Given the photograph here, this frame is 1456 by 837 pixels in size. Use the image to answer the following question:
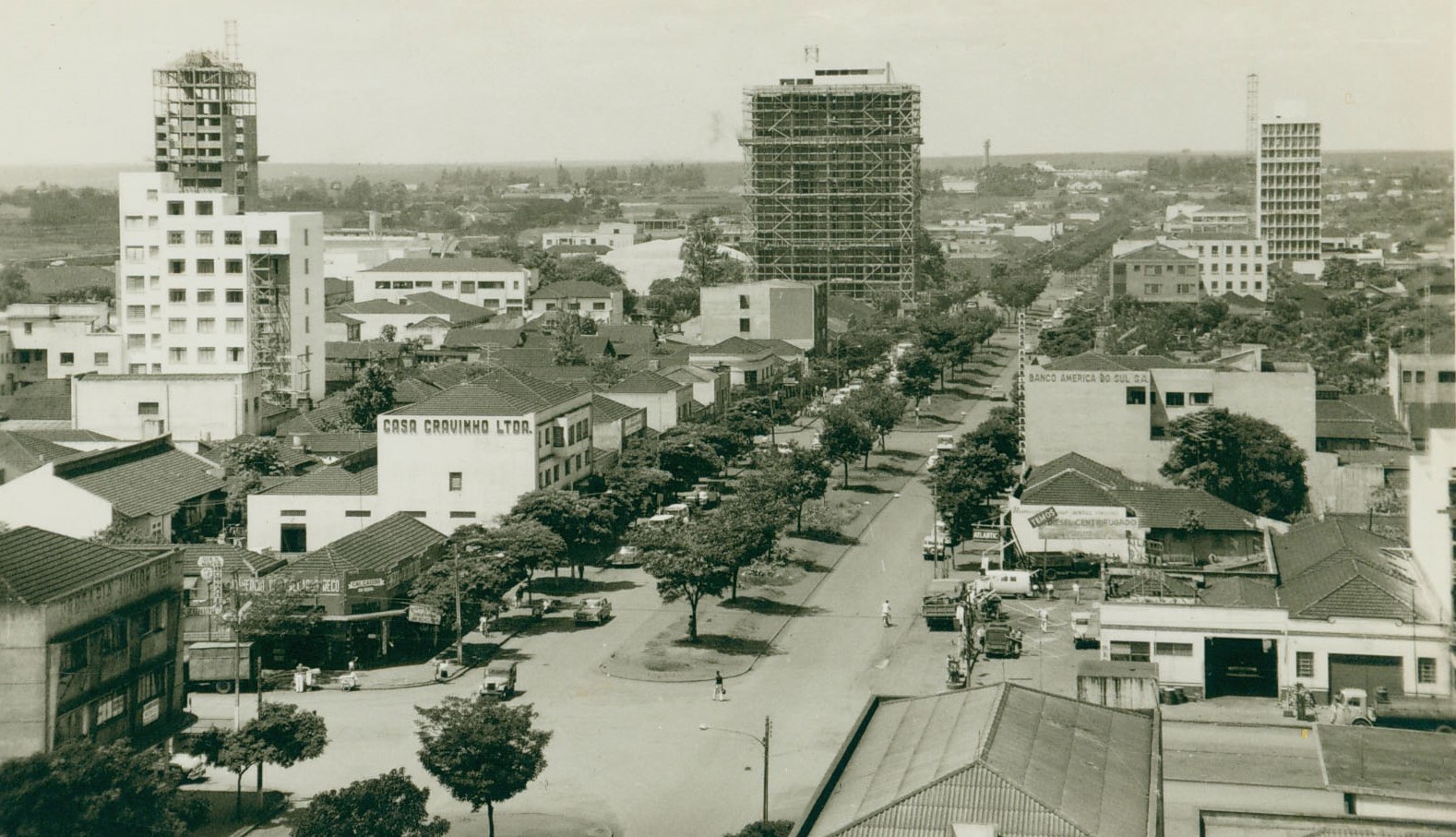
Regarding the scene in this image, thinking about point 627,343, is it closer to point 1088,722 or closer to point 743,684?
point 743,684

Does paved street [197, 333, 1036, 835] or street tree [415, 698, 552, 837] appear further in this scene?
paved street [197, 333, 1036, 835]

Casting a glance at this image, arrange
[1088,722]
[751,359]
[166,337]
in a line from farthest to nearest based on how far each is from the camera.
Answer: [751,359], [166,337], [1088,722]

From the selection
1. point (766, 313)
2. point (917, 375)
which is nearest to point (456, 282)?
point (766, 313)

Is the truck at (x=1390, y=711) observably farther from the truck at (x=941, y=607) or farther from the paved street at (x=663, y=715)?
the truck at (x=941, y=607)

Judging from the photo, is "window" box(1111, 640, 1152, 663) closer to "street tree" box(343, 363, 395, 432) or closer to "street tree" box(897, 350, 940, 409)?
"street tree" box(343, 363, 395, 432)

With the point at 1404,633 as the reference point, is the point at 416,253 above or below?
above

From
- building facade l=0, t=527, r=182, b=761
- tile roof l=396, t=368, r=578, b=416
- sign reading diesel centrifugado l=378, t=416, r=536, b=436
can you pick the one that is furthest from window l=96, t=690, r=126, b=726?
tile roof l=396, t=368, r=578, b=416

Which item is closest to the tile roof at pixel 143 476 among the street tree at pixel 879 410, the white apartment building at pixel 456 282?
the street tree at pixel 879 410

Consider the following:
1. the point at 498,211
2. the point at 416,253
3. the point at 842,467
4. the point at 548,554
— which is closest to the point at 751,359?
the point at 842,467
